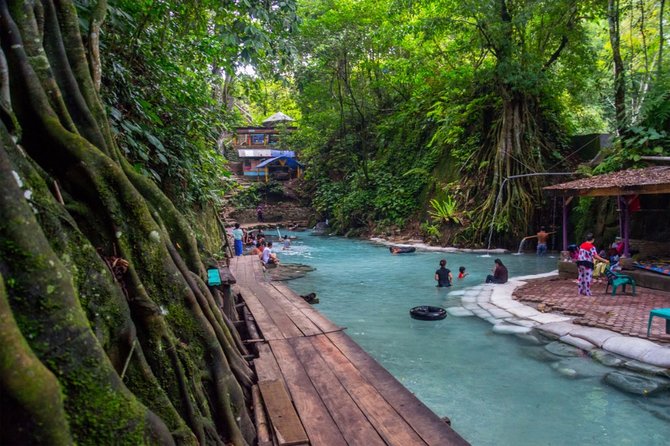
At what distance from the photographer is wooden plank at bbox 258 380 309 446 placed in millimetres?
3057

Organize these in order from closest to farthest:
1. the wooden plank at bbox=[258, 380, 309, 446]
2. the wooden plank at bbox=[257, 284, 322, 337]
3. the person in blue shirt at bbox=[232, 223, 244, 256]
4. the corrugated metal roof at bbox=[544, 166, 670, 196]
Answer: the wooden plank at bbox=[258, 380, 309, 446] < the wooden plank at bbox=[257, 284, 322, 337] < the corrugated metal roof at bbox=[544, 166, 670, 196] < the person in blue shirt at bbox=[232, 223, 244, 256]

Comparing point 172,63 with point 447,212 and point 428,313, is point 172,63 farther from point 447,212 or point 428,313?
point 447,212

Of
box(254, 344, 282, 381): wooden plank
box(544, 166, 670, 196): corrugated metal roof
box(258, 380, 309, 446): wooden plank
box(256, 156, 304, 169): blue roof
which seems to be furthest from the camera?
box(256, 156, 304, 169): blue roof

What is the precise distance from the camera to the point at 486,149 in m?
19.0

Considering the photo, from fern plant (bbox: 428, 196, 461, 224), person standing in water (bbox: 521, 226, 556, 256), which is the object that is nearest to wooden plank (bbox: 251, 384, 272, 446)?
person standing in water (bbox: 521, 226, 556, 256)

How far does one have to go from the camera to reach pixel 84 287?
2.23 meters

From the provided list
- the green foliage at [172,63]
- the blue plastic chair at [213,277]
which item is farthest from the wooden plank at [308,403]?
the green foliage at [172,63]

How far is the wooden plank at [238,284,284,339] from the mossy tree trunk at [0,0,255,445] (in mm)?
1602

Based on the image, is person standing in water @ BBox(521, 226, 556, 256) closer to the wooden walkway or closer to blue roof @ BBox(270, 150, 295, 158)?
the wooden walkway

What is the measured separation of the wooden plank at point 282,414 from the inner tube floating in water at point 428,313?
18.0 ft

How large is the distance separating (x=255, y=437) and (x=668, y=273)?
32.0 feet

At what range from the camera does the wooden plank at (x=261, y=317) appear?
5.47 m

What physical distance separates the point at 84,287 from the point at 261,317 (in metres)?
4.09

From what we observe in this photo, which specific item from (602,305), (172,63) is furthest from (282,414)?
(602,305)
